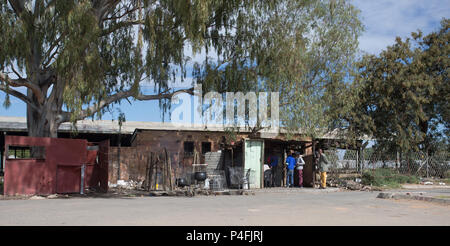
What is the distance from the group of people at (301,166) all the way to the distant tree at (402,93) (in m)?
9.17

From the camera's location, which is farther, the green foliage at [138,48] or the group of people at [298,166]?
the group of people at [298,166]

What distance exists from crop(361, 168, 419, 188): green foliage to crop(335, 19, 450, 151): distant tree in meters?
4.73

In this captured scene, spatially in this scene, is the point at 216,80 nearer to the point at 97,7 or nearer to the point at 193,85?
the point at 193,85

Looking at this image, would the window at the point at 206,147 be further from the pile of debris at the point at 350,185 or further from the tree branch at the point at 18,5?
the tree branch at the point at 18,5

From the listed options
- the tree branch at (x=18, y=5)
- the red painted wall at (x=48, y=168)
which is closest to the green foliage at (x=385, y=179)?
the red painted wall at (x=48, y=168)

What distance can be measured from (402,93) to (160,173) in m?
18.6

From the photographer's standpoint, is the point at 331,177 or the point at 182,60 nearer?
the point at 182,60

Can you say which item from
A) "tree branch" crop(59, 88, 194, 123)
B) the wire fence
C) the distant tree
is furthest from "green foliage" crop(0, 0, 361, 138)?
the distant tree

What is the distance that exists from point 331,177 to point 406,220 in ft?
49.4

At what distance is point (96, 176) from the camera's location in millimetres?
19172

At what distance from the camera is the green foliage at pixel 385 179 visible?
73.5 ft

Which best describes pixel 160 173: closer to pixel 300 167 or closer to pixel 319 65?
pixel 300 167
